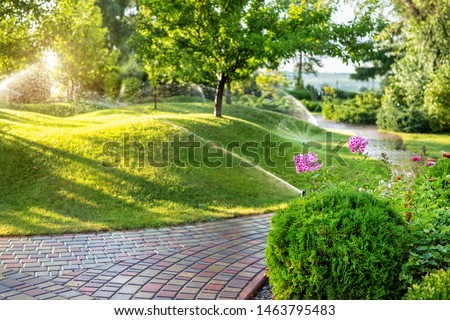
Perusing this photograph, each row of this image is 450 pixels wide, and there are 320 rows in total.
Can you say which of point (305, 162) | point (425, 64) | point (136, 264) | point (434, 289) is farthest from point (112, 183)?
point (425, 64)

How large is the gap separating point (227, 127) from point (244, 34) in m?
2.52

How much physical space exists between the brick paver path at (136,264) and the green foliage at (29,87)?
1830cm

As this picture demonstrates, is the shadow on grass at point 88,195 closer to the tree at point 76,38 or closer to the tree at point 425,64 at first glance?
the tree at point 76,38

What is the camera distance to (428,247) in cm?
380

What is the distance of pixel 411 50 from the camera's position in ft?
62.6

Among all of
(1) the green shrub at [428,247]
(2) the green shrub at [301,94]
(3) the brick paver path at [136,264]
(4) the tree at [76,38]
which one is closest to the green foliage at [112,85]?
(4) the tree at [76,38]

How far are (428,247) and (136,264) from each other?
2.75m

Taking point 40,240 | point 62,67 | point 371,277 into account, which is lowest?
point 40,240

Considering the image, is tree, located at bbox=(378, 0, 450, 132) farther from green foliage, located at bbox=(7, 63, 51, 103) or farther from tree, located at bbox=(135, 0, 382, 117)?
green foliage, located at bbox=(7, 63, 51, 103)

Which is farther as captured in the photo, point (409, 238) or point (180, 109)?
point (180, 109)

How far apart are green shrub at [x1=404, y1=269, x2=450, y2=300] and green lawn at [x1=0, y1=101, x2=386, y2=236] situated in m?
4.28

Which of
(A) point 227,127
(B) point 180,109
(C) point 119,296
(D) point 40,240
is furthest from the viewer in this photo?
(B) point 180,109

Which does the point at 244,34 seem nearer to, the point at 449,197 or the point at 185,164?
the point at 185,164

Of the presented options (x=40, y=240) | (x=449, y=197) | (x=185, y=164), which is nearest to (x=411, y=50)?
(x=185, y=164)
